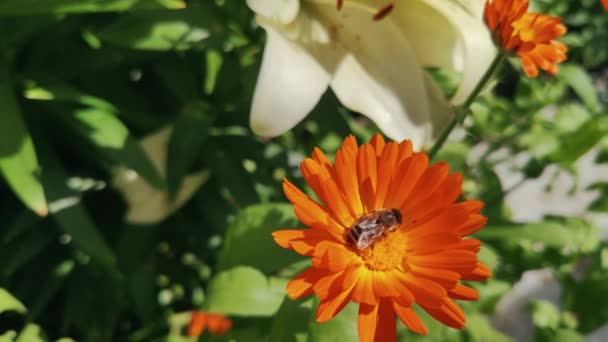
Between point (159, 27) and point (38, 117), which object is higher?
point (159, 27)

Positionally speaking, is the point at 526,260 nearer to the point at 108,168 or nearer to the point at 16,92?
the point at 108,168

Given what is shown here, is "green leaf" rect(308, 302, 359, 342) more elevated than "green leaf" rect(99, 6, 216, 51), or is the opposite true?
"green leaf" rect(99, 6, 216, 51)

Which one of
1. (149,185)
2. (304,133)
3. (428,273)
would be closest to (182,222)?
(149,185)

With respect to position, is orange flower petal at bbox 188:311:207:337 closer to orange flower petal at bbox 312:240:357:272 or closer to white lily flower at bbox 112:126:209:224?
white lily flower at bbox 112:126:209:224

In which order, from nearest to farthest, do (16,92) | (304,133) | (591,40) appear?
(16,92)
(304,133)
(591,40)

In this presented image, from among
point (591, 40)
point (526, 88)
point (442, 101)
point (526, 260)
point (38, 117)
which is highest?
point (442, 101)

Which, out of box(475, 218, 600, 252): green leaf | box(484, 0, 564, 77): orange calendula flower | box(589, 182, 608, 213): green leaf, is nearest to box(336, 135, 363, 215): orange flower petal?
box(484, 0, 564, 77): orange calendula flower

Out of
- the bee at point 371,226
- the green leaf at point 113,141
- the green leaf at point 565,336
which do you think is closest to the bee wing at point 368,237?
the bee at point 371,226
